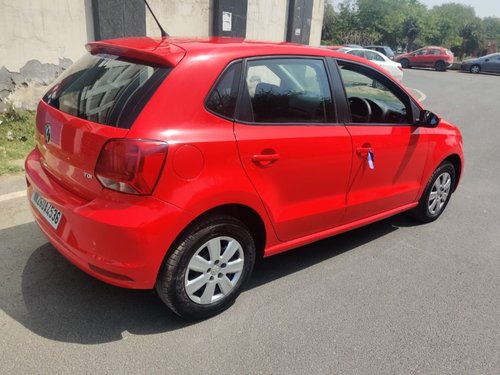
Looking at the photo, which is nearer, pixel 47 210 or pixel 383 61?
pixel 47 210

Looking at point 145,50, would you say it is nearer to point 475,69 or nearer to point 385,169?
point 385,169

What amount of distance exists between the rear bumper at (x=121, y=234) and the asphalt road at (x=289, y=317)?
42 centimetres

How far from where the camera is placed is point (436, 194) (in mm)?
4668

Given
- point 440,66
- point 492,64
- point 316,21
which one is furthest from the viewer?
point 440,66

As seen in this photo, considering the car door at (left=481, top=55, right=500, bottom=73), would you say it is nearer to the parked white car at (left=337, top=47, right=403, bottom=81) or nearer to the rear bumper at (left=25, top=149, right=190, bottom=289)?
the parked white car at (left=337, top=47, right=403, bottom=81)

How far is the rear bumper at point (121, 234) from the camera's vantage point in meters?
2.43

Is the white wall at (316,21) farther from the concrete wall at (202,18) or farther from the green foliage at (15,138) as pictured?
the green foliage at (15,138)

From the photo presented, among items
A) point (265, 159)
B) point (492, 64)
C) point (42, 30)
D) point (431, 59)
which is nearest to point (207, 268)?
point (265, 159)

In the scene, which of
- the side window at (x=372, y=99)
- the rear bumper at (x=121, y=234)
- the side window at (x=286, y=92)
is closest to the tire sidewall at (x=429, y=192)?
the side window at (x=372, y=99)

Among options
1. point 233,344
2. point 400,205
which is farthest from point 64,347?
point 400,205

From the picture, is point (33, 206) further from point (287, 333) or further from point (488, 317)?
point (488, 317)

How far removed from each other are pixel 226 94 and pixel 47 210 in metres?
1.32

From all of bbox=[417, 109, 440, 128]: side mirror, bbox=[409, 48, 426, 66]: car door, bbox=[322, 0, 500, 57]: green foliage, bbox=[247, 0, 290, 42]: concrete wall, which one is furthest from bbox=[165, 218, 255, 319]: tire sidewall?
bbox=[322, 0, 500, 57]: green foliage

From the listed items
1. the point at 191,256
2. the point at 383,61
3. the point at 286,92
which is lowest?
the point at 191,256
